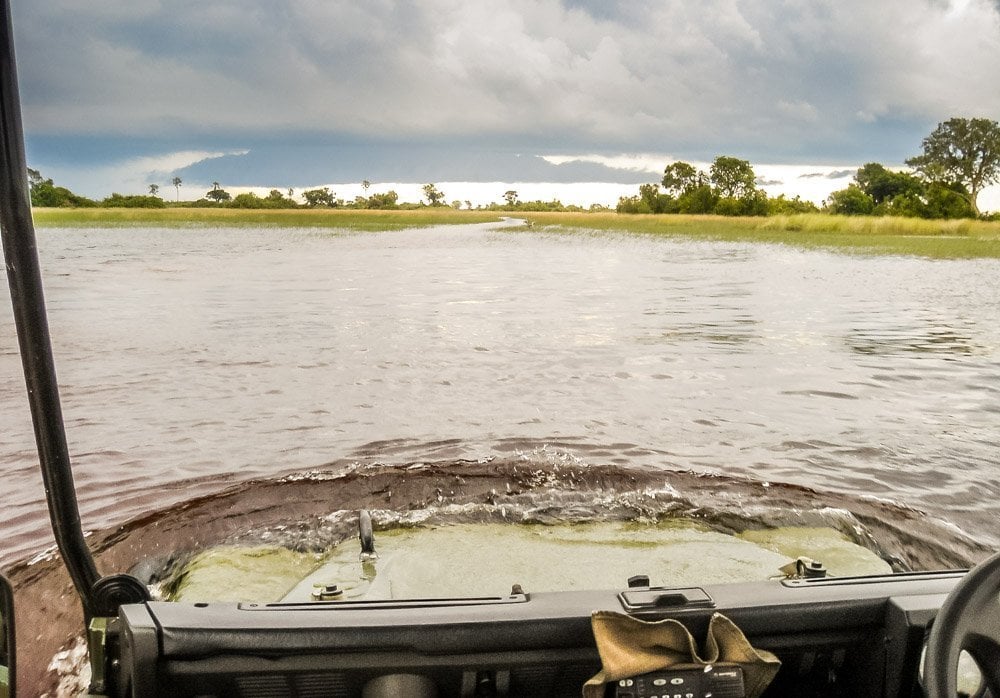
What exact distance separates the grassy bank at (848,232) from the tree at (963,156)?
60 cm

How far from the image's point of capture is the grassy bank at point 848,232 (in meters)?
11.1

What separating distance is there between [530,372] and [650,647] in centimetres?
931

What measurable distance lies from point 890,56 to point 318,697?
42.1ft

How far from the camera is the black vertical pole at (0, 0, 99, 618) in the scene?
3.63 feet

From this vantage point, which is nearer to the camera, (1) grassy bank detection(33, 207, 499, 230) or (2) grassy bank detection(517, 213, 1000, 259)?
(2) grassy bank detection(517, 213, 1000, 259)

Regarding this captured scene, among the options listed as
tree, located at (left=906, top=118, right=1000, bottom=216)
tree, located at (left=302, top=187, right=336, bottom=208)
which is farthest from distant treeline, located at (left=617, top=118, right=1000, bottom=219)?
tree, located at (left=302, top=187, right=336, bottom=208)

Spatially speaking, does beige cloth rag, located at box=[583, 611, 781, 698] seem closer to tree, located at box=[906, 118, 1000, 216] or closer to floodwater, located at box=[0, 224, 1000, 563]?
floodwater, located at box=[0, 224, 1000, 563]

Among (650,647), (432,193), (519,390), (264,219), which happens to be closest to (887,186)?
(519,390)

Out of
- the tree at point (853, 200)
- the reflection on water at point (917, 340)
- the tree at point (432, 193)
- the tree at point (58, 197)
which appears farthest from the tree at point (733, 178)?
the tree at point (58, 197)

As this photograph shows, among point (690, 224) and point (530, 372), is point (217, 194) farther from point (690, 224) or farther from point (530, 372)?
point (690, 224)

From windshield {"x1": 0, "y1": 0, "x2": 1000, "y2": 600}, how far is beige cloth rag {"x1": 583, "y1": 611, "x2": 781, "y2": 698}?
101 centimetres

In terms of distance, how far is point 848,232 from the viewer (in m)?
14.4

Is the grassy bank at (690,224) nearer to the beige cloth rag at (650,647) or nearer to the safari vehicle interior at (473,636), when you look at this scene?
the safari vehicle interior at (473,636)

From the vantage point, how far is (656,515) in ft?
11.7
